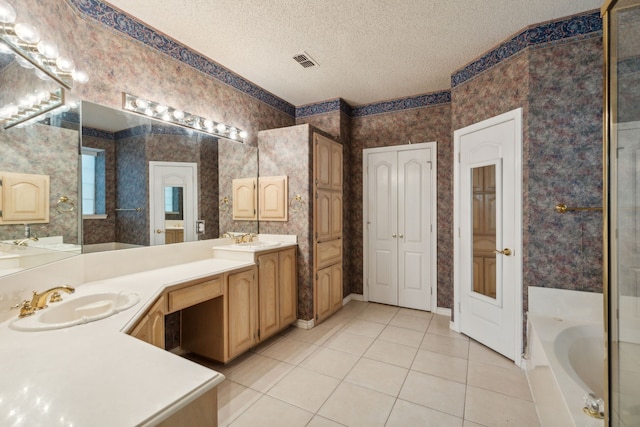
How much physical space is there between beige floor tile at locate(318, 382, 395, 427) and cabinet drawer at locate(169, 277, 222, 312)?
43.6 inches

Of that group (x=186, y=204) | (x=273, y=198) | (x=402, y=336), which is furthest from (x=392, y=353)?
(x=186, y=204)

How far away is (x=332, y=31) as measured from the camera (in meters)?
2.37

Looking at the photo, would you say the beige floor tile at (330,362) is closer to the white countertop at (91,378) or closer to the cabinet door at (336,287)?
the cabinet door at (336,287)

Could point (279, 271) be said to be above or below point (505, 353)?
above

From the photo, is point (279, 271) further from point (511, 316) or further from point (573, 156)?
point (573, 156)

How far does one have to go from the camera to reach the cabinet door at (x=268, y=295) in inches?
106

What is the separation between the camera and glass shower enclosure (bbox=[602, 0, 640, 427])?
991 millimetres

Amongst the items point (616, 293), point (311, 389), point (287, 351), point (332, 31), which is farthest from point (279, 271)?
point (616, 293)

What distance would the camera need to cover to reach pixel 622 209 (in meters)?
1.02

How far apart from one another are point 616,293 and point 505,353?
1.86 metres

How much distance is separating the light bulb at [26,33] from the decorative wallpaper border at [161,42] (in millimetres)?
867

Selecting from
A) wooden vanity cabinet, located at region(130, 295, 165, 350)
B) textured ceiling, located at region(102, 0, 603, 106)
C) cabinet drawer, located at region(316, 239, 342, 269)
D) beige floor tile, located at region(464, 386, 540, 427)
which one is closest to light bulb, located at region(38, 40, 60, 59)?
textured ceiling, located at region(102, 0, 603, 106)

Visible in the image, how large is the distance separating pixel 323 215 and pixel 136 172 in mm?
1879

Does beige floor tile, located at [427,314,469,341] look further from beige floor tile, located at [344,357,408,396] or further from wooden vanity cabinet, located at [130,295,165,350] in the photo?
wooden vanity cabinet, located at [130,295,165,350]
